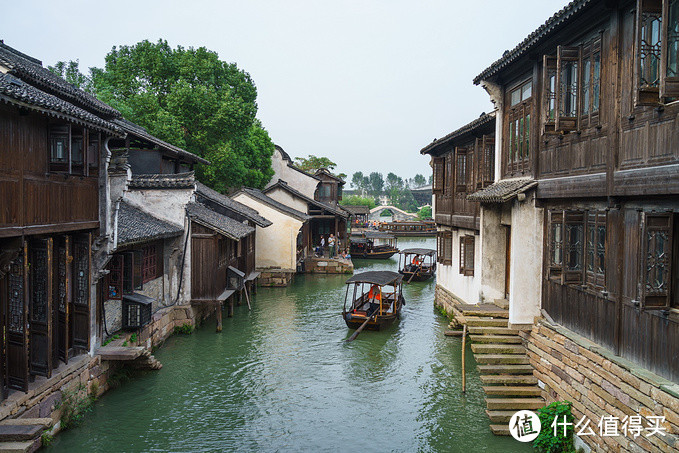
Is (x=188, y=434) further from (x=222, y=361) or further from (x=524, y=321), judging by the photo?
(x=524, y=321)

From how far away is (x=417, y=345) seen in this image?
18156 mm

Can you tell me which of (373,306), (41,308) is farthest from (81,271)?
(373,306)

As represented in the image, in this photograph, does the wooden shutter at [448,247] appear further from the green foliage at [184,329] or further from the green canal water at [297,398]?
the green foliage at [184,329]

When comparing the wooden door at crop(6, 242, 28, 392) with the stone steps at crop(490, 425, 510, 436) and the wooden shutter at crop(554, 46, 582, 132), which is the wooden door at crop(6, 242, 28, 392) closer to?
the stone steps at crop(490, 425, 510, 436)

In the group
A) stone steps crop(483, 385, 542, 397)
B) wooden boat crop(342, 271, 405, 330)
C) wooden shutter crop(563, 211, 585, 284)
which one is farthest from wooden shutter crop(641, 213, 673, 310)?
wooden boat crop(342, 271, 405, 330)

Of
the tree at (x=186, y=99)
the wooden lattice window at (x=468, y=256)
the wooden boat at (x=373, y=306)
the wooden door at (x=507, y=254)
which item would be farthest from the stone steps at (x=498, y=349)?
the tree at (x=186, y=99)

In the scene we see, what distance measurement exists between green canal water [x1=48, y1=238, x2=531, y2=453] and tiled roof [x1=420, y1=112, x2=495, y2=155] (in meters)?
7.06

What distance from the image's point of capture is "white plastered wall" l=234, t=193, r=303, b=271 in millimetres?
30422

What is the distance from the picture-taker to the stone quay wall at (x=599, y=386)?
23.2 ft

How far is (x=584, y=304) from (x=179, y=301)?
13.4 metres

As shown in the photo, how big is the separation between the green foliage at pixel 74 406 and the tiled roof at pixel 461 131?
1205cm

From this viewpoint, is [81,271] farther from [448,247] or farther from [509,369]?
[448,247]

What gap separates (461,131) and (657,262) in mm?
10902

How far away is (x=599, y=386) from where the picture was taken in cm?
877
